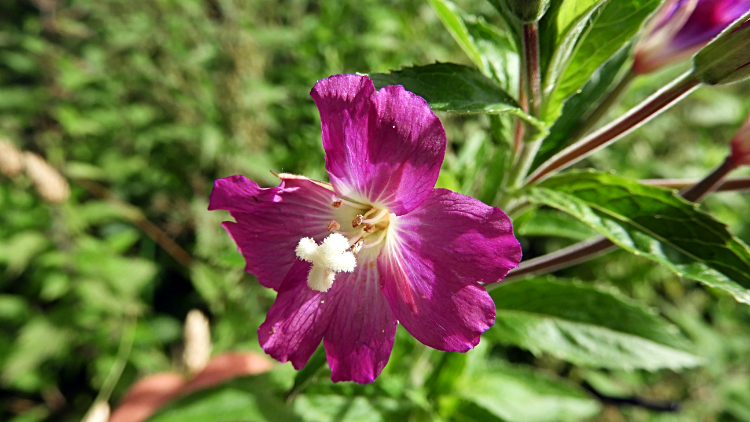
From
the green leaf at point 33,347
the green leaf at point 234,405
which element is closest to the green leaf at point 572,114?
the green leaf at point 234,405

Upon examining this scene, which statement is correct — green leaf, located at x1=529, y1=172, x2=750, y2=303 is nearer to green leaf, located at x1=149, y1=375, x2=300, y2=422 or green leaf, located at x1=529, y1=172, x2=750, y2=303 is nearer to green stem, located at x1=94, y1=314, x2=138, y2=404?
green leaf, located at x1=149, y1=375, x2=300, y2=422

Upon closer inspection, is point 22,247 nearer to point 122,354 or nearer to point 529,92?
point 122,354

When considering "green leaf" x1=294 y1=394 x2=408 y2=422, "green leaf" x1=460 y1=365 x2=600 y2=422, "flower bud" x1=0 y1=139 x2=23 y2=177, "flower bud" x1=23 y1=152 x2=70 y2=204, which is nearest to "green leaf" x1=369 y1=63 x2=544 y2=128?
"green leaf" x1=294 y1=394 x2=408 y2=422

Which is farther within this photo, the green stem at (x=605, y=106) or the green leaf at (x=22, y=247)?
the green leaf at (x=22, y=247)

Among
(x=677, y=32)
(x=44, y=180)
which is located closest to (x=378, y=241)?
(x=677, y=32)

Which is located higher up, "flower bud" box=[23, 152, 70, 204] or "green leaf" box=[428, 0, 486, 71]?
"green leaf" box=[428, 0, 486, 71]

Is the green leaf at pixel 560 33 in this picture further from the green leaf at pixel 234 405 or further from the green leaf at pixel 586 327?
the green leaf at pixel 234 405

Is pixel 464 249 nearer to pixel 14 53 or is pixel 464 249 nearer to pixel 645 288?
pixel 645 288
